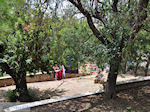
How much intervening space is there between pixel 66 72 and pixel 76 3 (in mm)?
7521

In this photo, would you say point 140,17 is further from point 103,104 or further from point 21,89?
point 21,89

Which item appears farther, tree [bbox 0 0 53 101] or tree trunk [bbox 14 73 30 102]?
tree trunk [bbox 14 73 30 102]

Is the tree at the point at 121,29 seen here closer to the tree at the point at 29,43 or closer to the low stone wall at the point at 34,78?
the tree at the point at 29,43

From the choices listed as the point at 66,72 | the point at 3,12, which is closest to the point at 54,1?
the point at 3,12

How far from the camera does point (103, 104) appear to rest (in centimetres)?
505

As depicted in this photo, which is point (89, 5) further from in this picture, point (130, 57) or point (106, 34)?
point (130, 57)

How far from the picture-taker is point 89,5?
577 centimetres

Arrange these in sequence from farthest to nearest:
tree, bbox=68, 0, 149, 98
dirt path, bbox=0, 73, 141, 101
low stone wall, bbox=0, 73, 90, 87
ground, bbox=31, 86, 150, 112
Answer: low stone wall, bbox=0, 73, 90, 87
dirt path, bbox=0, 73, 141, 101
ground, bbox=31, 86, 150, 112
tree, bbox=68, 0, 149, 98

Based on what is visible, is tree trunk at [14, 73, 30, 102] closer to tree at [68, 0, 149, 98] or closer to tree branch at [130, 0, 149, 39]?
tree at [68, 0, 149, 98]

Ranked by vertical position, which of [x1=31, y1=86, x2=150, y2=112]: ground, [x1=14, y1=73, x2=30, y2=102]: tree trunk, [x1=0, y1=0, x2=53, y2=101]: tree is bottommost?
[x1=31, y1=86, x2=150, y2=112]: ground

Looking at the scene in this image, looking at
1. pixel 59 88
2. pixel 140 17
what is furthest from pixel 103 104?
pixel 59 88

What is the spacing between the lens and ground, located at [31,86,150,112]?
458 centimetres

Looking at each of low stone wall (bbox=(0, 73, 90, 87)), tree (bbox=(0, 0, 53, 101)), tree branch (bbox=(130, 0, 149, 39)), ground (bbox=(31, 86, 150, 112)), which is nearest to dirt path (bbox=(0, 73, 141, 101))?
low stone wall (bbox=(0, 73, 90, 87))

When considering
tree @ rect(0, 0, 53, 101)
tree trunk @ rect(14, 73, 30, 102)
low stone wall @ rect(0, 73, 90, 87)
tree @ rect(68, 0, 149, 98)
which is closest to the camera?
tree @ rect(68, 0, 149, 98)
